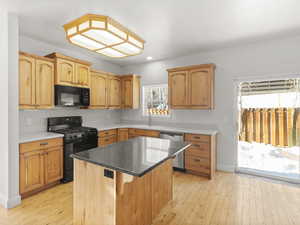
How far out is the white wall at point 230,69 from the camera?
3084 millimetres

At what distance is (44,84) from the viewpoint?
299 centimetres

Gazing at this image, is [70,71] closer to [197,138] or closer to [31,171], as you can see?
[31,171]

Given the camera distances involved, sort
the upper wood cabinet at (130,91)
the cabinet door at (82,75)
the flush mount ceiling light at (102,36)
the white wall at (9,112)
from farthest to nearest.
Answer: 1. the upper wood cabinet at (130,91)
2. the cabinet door at (82,75)
3. the white wall at (9,112)
4. the flush mount ceiling light at (102,36)

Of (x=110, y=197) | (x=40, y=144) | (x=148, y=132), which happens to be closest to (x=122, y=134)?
(x=148, y=132)

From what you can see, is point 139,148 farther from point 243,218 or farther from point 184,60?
point 184,60

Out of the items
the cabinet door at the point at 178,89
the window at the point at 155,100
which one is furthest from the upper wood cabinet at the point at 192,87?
the window at the point at 155,100

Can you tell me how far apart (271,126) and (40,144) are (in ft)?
14.1

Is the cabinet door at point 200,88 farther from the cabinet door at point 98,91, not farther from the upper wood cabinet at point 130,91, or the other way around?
the cabinet door at point 98,91

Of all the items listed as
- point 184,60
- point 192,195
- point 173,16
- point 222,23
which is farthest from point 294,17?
point 192,195

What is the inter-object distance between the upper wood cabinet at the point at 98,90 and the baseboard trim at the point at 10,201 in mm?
2161

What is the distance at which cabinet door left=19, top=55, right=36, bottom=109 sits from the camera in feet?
8.71

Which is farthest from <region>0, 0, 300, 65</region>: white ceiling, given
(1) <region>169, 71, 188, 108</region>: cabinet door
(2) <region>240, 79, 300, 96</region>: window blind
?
(2) <region>240, 79, 300, 96</region>: window blind

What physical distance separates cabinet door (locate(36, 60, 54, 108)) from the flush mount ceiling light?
4.99ft

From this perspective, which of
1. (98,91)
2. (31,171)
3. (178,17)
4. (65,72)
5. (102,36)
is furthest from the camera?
(98,91)
